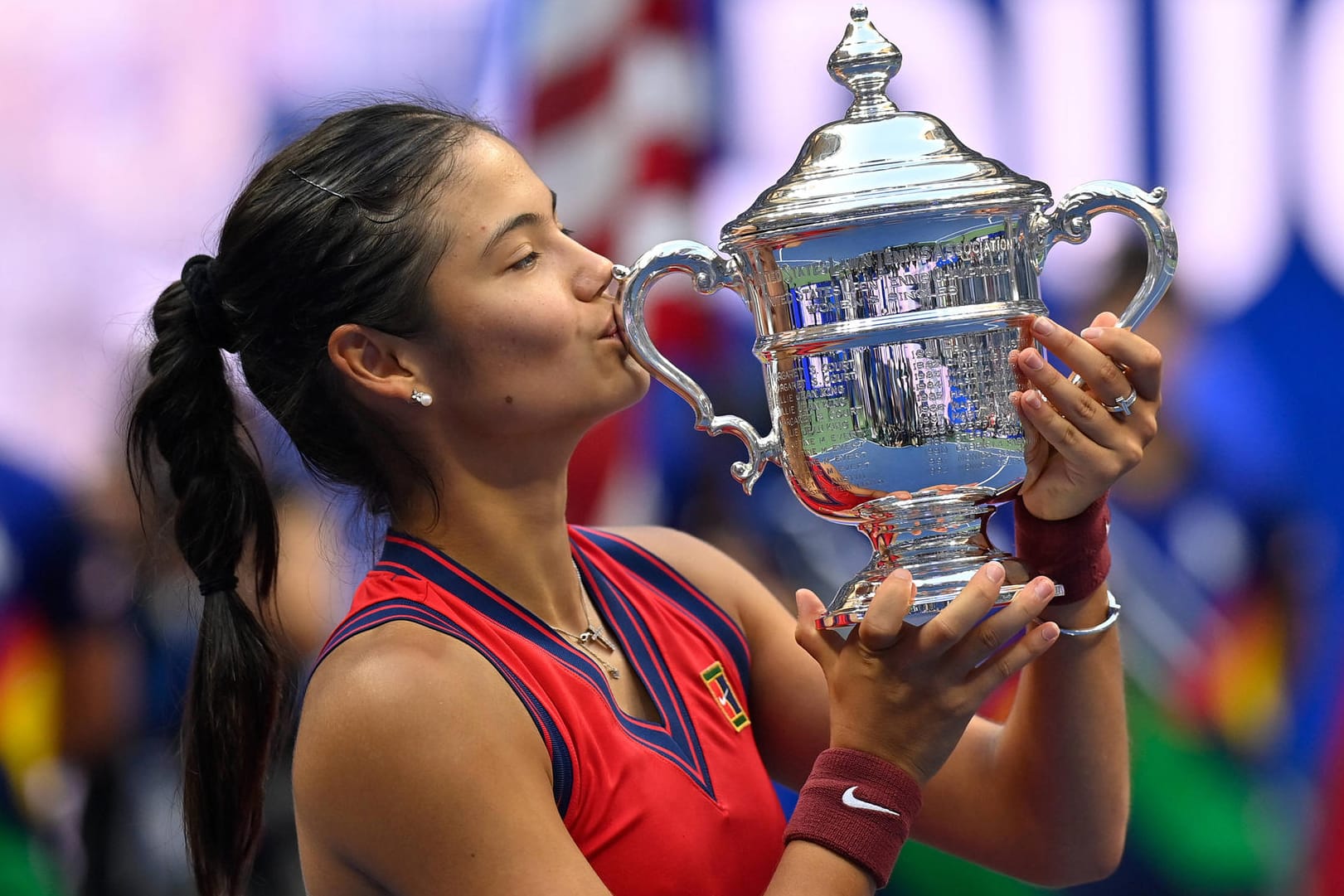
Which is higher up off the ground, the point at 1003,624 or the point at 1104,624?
the point at 1003,624

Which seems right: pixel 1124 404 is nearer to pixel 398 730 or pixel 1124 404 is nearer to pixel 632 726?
pixel 632 726

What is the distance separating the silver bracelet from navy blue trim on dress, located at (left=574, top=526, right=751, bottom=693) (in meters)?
0.35

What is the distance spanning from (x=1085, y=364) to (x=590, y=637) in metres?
0.56

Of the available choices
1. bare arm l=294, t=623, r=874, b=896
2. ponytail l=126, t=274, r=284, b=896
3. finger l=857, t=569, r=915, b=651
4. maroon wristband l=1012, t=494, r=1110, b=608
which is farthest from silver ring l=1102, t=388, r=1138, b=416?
ponytail l=126, t=274, r=284, b=896

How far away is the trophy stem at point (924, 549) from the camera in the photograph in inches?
50.0

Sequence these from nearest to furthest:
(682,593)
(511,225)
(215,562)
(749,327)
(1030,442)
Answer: (1030,442), (511,225), (215,562), (682,593), (749,327)

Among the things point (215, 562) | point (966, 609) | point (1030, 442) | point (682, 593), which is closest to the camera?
point (966, 609)

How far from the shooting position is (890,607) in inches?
46.9

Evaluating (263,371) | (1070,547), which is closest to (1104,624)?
(1070,547)

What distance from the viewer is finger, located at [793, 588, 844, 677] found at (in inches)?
→ 50.3

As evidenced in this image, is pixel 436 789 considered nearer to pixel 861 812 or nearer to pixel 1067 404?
pixel 861 812

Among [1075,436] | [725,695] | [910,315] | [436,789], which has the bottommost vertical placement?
[725,695]

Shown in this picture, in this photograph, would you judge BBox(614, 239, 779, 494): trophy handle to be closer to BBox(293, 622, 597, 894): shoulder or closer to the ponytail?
BBox(293, 622, 597, 894): shoulder

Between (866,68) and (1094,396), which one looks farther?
(866,68)
